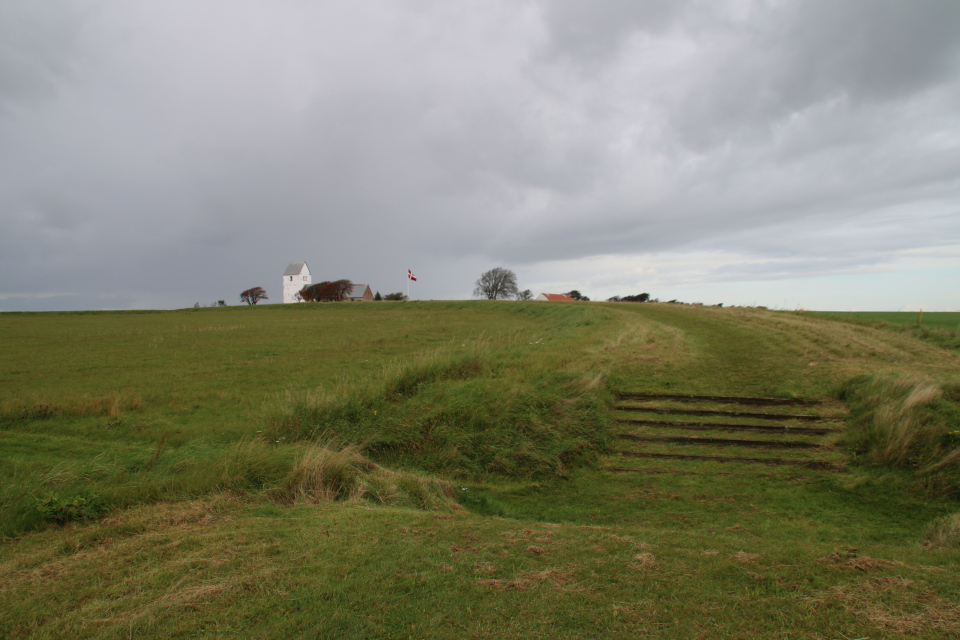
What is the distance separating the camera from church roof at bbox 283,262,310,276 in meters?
115

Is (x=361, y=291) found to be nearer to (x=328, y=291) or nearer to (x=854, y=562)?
(x=328, y=291)

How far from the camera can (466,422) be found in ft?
32.1

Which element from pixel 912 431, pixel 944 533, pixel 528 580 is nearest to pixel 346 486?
pixel 528 580

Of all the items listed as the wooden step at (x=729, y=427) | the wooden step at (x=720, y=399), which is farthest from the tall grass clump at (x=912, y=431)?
the wooden step at (x=720, y=399)

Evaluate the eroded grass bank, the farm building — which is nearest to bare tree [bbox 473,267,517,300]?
the farm building

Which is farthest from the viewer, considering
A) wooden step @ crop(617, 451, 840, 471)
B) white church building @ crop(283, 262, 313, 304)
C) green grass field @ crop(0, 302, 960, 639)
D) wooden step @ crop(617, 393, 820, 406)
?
white church building @ crop(283, 262, 313, 304)

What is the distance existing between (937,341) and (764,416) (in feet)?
39.3

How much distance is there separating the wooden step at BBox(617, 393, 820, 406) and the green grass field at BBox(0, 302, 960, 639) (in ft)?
0.91

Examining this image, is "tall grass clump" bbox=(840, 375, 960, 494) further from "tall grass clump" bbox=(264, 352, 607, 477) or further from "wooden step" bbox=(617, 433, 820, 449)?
"tall grass clump" bbox=(264, 352, 607, 477)

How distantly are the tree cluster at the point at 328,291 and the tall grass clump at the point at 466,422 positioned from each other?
309 feet

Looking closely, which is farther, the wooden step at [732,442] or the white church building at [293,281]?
the white church building at [293,281]

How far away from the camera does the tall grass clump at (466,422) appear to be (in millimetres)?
9062

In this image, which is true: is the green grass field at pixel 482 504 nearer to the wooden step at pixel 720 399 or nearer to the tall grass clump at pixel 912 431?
the tall grass clump at pixel 912 431

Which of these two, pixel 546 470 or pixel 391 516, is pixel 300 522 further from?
pixel 546 470
